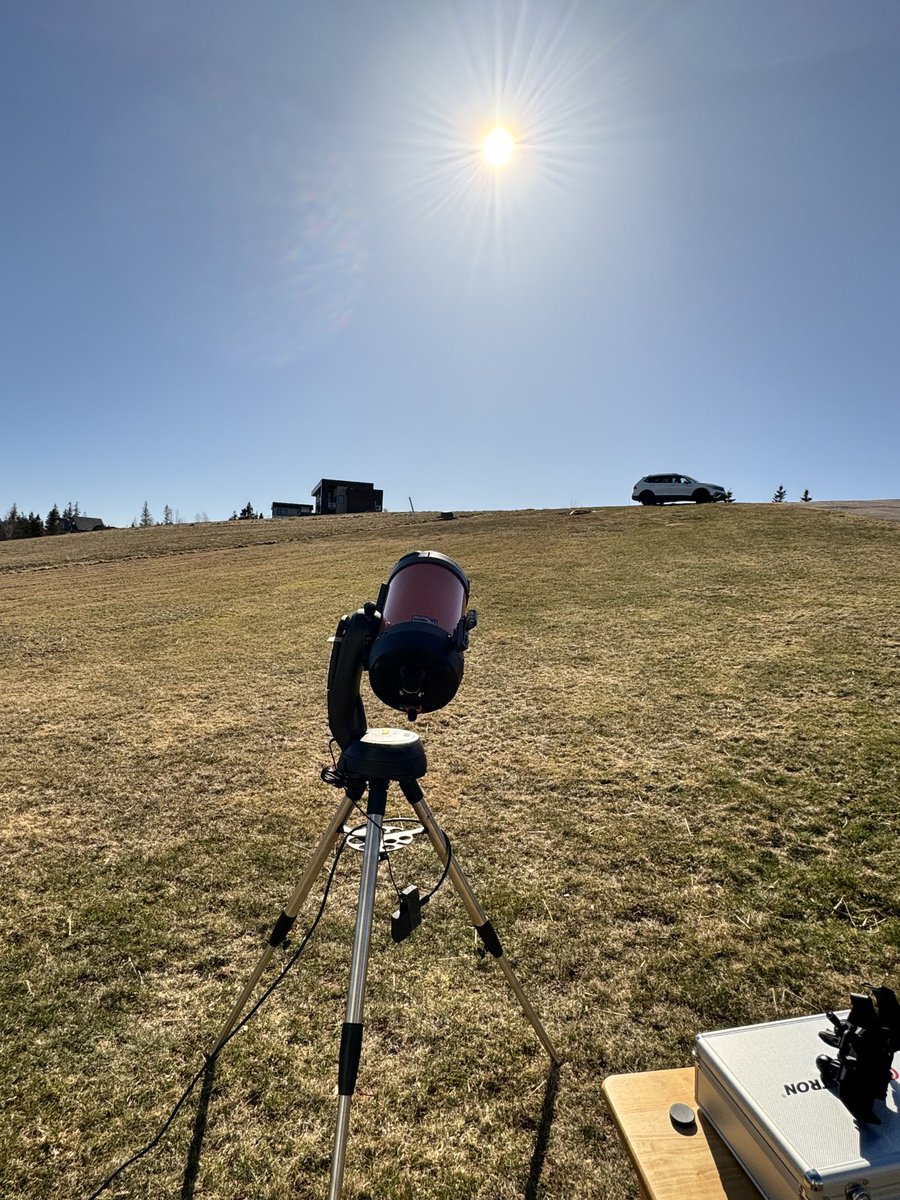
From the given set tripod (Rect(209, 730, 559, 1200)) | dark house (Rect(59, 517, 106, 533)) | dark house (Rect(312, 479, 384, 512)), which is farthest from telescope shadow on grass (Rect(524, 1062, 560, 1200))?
dark house (Rect(59, 517, 106, 533))

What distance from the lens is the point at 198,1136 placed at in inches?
93.3

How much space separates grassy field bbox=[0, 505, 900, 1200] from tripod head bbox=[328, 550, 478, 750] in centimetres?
169

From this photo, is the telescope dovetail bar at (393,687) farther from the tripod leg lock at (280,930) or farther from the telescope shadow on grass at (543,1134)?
the telescope shadow on grass at (543,1134)

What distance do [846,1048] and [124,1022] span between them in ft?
10.2

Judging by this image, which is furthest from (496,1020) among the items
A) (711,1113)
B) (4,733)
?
(4,733)

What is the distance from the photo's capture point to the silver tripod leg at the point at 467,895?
7.31 feet

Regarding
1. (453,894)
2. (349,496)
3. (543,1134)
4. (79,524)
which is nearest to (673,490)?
(453,894)

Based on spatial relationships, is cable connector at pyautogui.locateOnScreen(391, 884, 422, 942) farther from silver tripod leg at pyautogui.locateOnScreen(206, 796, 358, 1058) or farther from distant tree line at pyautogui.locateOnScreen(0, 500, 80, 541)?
distant tree line at pyautogui.locateOnScreen(0, 500, 80, 541)

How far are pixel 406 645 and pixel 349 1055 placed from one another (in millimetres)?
1269

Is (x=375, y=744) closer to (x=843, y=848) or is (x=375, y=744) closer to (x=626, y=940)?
(x=626, y=940)

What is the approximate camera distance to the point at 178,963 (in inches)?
128

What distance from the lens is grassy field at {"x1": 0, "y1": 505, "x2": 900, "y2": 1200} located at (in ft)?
7.88

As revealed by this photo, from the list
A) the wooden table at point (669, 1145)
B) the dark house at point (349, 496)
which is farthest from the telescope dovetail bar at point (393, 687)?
the dark house at point (349, 496)

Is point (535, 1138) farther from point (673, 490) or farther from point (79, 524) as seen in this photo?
point (79, 524)
